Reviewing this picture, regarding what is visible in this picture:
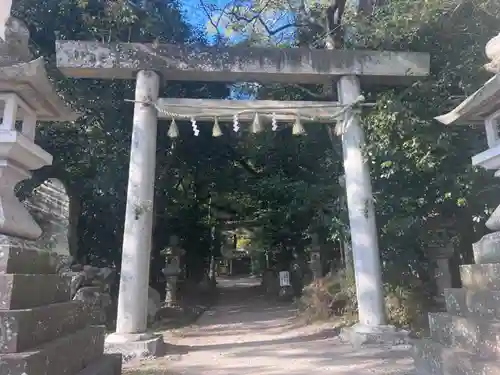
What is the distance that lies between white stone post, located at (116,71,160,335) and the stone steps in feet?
13.5

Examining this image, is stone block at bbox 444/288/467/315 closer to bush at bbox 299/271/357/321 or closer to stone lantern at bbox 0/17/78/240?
stone lantern at bbox 0/17/78/240

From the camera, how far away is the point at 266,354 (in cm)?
677

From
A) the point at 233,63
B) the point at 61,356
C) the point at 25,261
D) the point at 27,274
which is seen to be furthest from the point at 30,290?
the point at 233,63

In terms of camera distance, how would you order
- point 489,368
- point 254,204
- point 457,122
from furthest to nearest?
point 254,204 < point 457,122 < point 489,368

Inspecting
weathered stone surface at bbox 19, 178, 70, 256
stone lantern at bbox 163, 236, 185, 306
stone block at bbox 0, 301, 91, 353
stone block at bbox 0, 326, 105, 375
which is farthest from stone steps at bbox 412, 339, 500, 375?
stone lantern at bbox 163, 236, 185, 306

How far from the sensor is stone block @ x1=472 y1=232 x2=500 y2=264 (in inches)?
150

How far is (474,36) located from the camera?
698 cm

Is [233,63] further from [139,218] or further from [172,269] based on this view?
[172,269]

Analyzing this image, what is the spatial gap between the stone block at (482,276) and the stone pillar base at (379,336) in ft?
9.08

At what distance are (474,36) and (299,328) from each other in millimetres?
6703

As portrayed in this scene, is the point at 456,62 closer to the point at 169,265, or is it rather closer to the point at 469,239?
the point at 469,239

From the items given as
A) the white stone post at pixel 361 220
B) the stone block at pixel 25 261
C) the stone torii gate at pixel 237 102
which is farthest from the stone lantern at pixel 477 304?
the stone block at pixel 25 261

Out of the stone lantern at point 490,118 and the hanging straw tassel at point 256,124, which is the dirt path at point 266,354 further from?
the hanging straw tassel at point 256,124

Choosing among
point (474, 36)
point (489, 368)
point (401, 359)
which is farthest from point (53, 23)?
point (489, 368)
